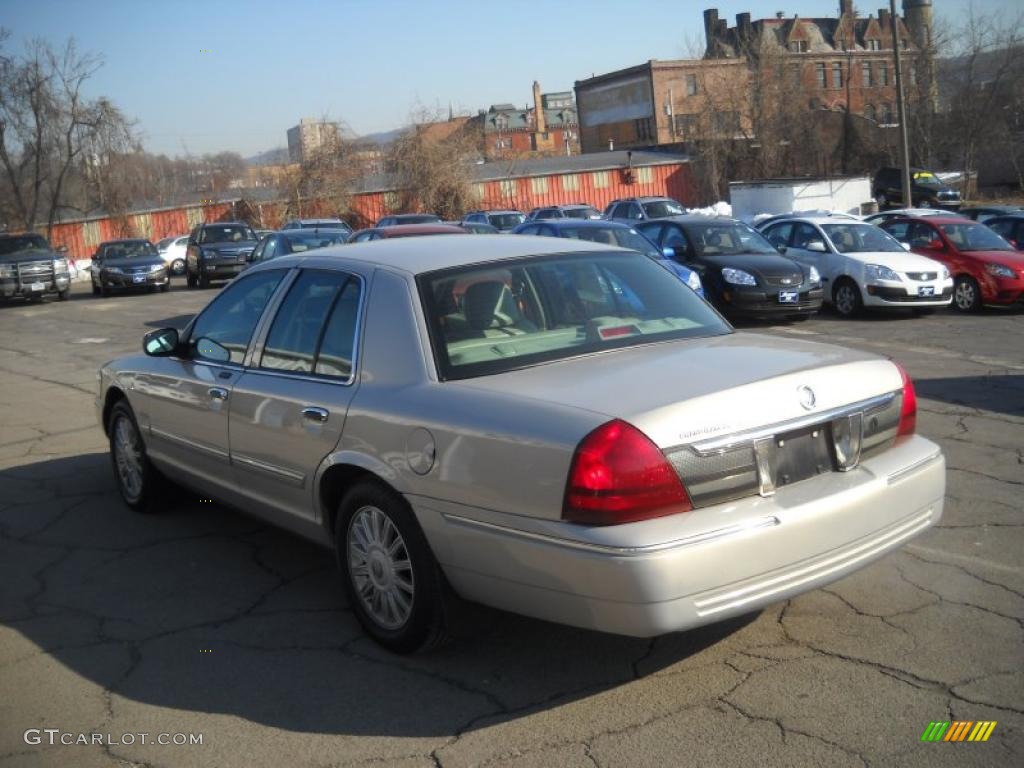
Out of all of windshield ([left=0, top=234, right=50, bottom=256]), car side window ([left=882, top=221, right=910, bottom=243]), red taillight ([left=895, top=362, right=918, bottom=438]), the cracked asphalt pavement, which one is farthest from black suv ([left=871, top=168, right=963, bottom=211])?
red taillight ([left=895, top=362, right=918, bottom=438])

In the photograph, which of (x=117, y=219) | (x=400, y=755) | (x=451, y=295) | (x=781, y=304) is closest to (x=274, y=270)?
(x=451, y=295)

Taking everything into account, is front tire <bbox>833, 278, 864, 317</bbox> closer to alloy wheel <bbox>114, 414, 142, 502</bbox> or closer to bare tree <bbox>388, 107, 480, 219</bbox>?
alloy wheel <bbox>114, 414, 142, 502</bbox>

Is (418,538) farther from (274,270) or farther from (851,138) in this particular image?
(851,138)

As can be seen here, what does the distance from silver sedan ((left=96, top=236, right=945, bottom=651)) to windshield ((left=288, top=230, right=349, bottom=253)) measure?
1410cm

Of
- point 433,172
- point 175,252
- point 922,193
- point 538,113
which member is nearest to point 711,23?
point 538,113

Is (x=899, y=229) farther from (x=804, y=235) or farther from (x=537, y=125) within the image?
(x=537, y=125)

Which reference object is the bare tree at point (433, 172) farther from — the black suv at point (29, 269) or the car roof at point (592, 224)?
the car roof at point (592, 224)

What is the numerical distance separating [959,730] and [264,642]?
2781 millimetres

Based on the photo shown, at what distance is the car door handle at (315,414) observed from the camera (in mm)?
4547

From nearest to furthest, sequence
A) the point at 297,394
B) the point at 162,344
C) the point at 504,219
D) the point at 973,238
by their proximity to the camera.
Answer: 1. the point at 297,394
2. the point at 162,344
3. the point at 973,238
4. the point at 504,219

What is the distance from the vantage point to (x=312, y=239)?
66.7ft

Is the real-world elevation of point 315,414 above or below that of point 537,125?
below

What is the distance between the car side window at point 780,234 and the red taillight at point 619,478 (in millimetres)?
14886

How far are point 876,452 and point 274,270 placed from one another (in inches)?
121
